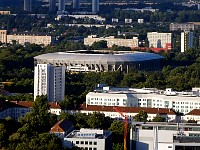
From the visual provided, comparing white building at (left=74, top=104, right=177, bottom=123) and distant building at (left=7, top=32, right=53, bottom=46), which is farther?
distant building at (left=7, top=32, right=53, bottom=46)

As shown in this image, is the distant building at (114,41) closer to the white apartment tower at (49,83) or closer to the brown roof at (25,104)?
the white apartment tower at (49,83)

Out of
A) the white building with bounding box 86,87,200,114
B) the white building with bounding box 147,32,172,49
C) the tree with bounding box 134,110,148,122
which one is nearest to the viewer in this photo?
the tree with bounding box 134,110,148,122

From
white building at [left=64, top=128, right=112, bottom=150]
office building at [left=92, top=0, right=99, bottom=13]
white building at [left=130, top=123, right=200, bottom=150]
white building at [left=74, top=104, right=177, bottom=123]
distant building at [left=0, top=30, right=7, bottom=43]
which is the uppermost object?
white building at [left=130, top=123, right=200, bottom=150]

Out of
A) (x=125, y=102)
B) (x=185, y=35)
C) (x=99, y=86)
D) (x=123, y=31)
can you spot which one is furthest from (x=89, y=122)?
(x=123, y=31)

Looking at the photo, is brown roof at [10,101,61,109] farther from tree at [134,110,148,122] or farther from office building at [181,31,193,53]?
office building at [181,31,193,53]

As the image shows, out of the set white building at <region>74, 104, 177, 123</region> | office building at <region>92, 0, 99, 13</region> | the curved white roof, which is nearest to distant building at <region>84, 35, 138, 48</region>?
the curved white roof

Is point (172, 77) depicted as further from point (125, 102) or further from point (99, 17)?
point (99, 17)
